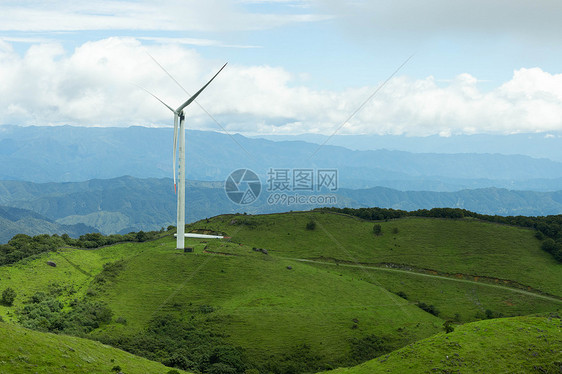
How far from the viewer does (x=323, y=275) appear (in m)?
104

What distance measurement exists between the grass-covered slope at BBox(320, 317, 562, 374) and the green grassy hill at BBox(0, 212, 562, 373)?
74.3 ft

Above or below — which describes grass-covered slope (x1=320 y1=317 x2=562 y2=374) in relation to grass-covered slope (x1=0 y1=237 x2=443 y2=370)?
above

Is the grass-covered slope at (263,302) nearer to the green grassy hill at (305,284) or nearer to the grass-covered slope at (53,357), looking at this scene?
the green grassy hill at (305,284)

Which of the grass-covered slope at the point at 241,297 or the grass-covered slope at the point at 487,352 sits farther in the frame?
the grass-covered slope at the point at 241,297

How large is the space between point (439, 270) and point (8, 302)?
343 feet

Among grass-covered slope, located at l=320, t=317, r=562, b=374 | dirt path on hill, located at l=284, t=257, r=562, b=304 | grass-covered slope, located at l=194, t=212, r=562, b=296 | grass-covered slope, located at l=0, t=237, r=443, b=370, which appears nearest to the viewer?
grass-covered slope, located at l=320, t=317, r=562, b=374

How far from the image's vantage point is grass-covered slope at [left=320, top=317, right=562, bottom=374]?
42625 millimetres

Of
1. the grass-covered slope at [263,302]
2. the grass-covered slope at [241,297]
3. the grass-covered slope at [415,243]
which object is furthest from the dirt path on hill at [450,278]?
the grass-covered slope at [263,302]

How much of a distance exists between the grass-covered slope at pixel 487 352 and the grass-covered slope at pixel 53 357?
1064 inches

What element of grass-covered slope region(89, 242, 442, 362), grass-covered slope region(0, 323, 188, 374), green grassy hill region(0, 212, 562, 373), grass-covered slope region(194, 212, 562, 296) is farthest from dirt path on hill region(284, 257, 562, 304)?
grass-covered slope region(0, 323, 188, 374)

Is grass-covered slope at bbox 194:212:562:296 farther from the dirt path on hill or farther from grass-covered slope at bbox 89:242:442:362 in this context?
grass-covered slope at bbox 89:242:442:362

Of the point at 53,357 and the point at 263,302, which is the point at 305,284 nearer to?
the point at 263,302

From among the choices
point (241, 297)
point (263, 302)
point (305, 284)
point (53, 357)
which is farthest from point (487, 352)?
point (305, 284)

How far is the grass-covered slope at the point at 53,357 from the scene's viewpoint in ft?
118
